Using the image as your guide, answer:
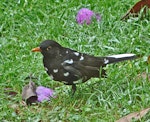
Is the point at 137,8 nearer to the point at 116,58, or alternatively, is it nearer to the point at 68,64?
the point at 116,58

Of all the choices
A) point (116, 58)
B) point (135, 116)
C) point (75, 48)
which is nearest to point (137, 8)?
point (75, 48)

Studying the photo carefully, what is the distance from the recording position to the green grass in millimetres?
5340

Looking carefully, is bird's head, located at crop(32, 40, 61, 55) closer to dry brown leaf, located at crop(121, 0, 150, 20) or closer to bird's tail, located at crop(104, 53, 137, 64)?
bird's tail, located at crop(104, 53, 137, 64)

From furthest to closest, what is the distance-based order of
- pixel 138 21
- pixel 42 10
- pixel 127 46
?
1. pixel 42 10
2. pixel 138 21
3. pixel 127 46

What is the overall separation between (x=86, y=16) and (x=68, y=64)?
1.73 m

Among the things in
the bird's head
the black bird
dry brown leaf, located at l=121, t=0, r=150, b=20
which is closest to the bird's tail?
the black bird

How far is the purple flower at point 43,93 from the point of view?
18.2ft

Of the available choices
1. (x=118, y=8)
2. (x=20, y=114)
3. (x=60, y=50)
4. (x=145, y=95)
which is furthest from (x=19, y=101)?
(x=118, y=8)

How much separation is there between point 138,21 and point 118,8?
467 mm

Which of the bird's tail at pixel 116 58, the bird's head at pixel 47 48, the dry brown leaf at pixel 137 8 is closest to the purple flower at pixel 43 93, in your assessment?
the bird's head at pixel 47 48

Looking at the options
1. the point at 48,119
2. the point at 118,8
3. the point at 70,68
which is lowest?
the point at 48,119

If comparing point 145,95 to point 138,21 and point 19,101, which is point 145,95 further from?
point 138,21

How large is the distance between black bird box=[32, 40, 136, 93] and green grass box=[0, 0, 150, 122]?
0.19 metres

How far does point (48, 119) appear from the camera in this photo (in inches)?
208
